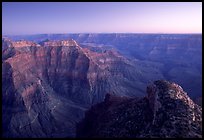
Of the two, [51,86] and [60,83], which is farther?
[60,83]

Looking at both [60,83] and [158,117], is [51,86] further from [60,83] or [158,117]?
[158,117]

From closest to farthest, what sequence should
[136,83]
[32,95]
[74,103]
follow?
1. [32,95]
2. [74,103]
3. [136,83]

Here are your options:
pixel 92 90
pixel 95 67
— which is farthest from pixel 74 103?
pixel 95 67

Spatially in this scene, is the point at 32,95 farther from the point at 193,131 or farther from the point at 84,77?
the point at 193,131

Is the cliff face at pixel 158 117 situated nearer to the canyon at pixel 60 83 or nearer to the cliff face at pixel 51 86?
the canyon at pixel 60 83

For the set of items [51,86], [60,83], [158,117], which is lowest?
[51,86]

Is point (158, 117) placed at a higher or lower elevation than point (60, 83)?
higher

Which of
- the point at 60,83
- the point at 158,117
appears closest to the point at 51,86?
the point at 60,83

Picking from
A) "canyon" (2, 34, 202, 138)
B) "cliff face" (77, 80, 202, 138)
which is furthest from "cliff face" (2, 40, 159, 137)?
"cliff face" (77, 80, 202, 138)
